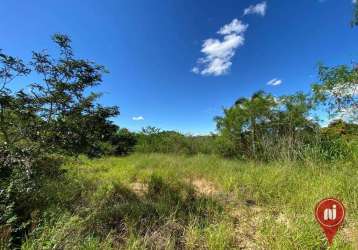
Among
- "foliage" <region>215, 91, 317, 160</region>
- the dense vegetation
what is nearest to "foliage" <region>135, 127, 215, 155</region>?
"foliage" <region>215, 91, 317, 160</region>

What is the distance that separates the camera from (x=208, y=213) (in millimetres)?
3406

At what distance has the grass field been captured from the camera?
8.18 ft

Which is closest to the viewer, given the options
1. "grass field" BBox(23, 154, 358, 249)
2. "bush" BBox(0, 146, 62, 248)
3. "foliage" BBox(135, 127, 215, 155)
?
"grass field" BBox(23, 154, 358, 249)

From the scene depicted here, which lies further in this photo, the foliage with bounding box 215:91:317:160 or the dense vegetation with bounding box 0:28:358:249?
the foliage with bounding box 215:91:317:160

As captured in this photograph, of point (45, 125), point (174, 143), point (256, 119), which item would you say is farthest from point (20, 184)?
point (174, 143)

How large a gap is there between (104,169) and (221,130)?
6.22 m

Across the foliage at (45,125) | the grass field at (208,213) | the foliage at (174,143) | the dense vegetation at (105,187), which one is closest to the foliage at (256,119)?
the foliage at (174,143)

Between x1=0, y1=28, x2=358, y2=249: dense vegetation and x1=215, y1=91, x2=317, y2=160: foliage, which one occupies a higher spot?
x1=215, y1=91, x2=317, y2=160: foliage

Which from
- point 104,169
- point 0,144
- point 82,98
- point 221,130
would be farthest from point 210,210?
point 221,130

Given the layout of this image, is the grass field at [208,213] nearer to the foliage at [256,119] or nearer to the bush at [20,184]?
the bush at [20,184]

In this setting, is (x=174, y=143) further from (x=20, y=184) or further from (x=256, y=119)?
(x=20, y=184)

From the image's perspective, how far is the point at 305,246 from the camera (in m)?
2.39

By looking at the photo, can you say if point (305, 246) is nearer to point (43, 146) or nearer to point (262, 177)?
point (262, 177)

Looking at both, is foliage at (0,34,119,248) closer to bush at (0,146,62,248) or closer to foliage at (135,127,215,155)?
bush at (0,146,62,248)
